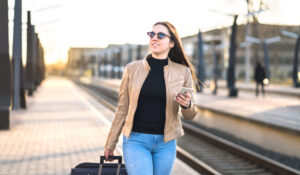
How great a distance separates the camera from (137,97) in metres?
3.47

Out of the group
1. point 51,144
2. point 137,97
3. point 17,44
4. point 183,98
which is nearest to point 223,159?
point 51,144

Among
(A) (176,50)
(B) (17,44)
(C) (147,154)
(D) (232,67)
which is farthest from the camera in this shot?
(D) (232,67)

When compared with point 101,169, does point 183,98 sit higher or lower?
higher

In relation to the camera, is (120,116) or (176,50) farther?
(176,50)

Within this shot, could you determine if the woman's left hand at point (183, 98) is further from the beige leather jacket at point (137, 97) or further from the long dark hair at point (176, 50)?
the long dark hair at point (176, 50)

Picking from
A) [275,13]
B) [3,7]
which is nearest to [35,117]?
[3,7]

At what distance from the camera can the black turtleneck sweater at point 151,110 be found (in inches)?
136

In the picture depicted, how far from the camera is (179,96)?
3307 mm

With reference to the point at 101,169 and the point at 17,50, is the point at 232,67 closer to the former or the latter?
the point at 17,50

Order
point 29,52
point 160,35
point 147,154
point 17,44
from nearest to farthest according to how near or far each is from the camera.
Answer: point 147,154 < point 160,35 < point 17,44 < point 29,52

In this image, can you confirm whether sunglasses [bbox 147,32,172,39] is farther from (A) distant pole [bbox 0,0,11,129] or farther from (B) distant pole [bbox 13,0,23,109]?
(B) distant pole [bbox 13,0,23,109]

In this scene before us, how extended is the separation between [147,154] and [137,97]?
42 centimetres

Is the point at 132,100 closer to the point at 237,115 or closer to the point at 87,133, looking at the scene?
the point at 87,133

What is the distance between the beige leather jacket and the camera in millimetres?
3480
